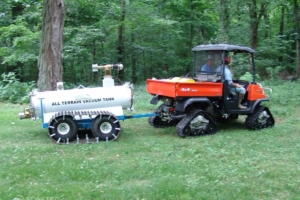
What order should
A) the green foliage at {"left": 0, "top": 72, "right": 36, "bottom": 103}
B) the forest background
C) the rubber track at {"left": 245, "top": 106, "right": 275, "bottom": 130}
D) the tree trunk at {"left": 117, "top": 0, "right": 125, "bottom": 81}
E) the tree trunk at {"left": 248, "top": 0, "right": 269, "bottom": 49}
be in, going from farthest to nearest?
the tree trunk at {"left": 248, "top": 0, "right": 269, "bottom": 49}, the tree trunk at {"left": 117, "top": 0, "right": 125, "bottom": 81}, the forest background, the green foliage at {"left": 0, "top": 72, "right": 36, "bottom": 103}, the rubber track at {"left": 245, "top": 106, "right": 275, "bottom": 130}

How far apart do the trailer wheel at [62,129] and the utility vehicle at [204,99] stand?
1.95m

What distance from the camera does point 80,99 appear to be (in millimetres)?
7016

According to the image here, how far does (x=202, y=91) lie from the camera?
7.35 m

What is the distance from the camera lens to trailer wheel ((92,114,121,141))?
690 cm

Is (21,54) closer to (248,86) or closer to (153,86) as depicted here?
(153,86)

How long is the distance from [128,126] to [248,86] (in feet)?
9.87

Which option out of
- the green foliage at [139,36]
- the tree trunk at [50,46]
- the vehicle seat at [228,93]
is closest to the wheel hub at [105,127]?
the vehicle seat at [228,93]

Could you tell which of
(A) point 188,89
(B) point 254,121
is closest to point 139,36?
(B) point 254,121

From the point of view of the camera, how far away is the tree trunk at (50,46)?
9.34 m

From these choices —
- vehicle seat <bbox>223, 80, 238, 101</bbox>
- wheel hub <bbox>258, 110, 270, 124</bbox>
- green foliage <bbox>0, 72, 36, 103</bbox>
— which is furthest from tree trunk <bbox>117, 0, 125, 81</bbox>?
wheel hub <bbox>258, 110, 270, 124</bbox>

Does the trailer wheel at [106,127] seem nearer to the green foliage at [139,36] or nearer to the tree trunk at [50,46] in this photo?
the tree trunk at [50,46]

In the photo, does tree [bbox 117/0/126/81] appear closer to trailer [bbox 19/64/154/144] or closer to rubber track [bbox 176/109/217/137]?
trailer [bbox 19/64/154/144]

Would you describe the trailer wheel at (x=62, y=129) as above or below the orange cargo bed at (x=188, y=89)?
below

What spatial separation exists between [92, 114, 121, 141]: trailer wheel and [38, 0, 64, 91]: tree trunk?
3.13 meters
